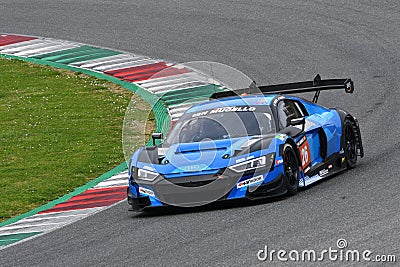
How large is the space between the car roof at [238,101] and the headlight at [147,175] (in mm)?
1442

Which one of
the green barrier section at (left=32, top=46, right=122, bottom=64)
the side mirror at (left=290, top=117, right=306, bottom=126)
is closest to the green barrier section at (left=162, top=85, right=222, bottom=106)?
the green barrier section at (left=32, top=46, right=122, bottom=64)

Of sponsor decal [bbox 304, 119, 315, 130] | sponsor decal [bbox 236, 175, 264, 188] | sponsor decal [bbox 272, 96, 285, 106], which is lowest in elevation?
sponsor decal [bbox 236, 175, 264, 188]

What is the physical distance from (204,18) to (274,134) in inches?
495

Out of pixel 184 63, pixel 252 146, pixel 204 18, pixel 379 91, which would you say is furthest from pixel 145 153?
pixel 204 18

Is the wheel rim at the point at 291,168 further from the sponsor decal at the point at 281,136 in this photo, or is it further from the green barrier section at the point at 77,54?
the green barrier section at the point at 77,54

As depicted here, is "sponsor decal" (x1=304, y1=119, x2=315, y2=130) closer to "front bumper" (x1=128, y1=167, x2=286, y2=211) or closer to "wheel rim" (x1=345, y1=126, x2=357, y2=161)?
"wheel rim" (x1=345, y1=126, x2=357, y2=161)

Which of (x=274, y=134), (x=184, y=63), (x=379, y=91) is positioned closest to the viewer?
(x=274, y=134)

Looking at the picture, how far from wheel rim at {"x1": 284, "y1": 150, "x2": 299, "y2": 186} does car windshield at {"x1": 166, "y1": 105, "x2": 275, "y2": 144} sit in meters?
0.43

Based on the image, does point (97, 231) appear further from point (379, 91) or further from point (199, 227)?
point (379, 91)

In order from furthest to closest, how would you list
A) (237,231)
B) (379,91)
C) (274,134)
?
1. (379,91)
2. (274,134)
3. (237,231)

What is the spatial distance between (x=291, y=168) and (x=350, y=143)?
210 cm

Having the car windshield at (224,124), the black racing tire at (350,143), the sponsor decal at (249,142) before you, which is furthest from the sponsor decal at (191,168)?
the black racing tire at (350,143)

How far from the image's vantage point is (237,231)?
30.5ft

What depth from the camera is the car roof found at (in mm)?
11781
